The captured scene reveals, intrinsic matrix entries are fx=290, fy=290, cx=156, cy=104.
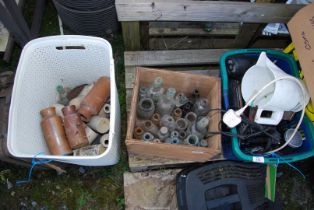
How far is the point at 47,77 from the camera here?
1.48 meters

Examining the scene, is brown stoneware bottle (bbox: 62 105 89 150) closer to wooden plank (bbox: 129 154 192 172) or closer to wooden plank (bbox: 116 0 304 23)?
wooden plank (bbox: 129 154 192 172)

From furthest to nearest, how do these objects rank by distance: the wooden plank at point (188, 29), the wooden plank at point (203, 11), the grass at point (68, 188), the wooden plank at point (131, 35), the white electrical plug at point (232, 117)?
the wooden plank at point (188, 29) < the grass at point (68, 188) < the wooden plank at point (131, 35) < the wooden plank at point (203, 11) < the white electrical plug at point (232, 117)

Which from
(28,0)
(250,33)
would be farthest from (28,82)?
(250,33)

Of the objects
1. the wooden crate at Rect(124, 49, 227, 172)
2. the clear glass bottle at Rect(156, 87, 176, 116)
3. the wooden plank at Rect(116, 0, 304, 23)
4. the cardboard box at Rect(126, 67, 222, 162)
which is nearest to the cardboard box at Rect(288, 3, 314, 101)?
the wooden plank at Rect(116, 0, 304, 23)

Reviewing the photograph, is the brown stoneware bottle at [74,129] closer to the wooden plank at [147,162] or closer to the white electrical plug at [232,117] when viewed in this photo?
the wooden plank at [147,162]

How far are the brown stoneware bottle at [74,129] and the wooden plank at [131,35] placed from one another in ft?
1.59

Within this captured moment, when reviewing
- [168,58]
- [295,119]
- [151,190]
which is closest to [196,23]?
[168,58]

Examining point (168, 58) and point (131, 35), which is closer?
point (131, 35)

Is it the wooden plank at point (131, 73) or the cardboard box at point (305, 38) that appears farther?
the wooden plank at point (131, 73)

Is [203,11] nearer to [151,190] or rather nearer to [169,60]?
[169,60]

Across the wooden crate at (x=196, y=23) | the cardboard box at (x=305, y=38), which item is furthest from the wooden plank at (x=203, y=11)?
the cardboard box at (x=305, y=38)

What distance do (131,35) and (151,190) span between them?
83 cm

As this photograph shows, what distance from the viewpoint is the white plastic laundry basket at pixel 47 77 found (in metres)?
1.22

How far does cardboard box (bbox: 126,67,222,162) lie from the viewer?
126 centimetres
